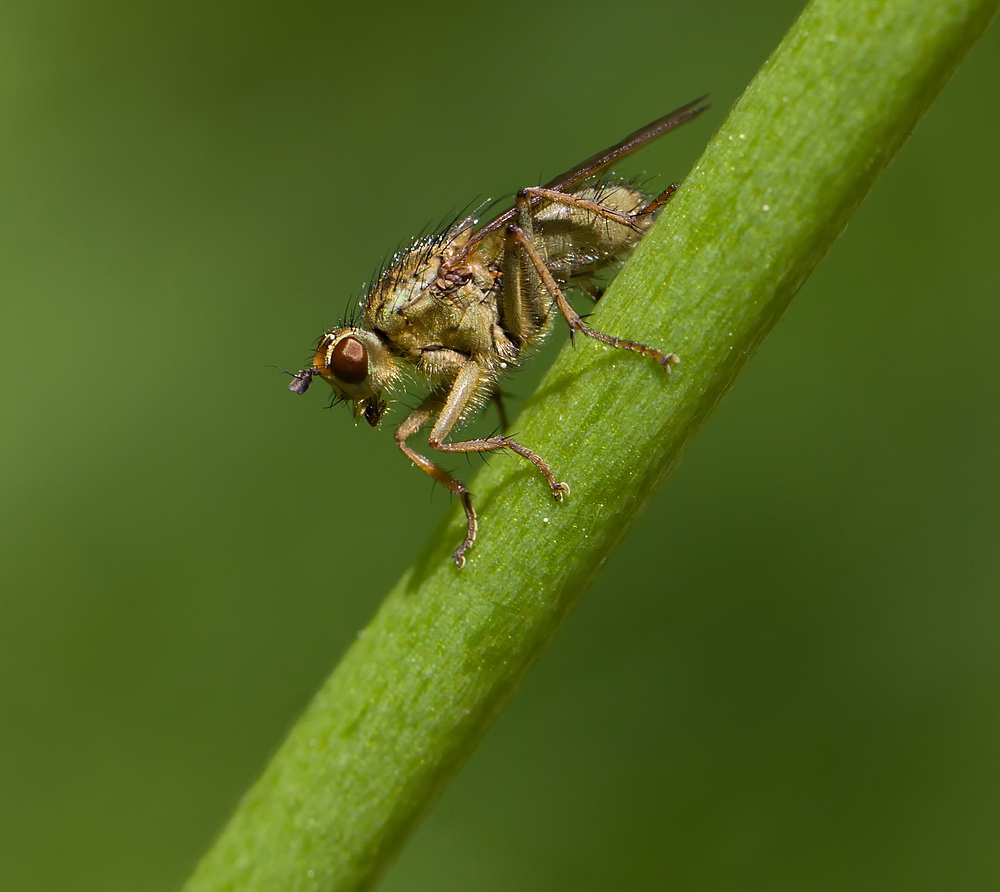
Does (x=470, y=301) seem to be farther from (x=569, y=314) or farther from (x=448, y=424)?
(x=569, y=314)

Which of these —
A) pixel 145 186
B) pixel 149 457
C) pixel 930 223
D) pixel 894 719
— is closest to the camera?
pixel 894 719

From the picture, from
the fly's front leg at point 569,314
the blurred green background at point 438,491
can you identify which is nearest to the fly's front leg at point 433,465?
the fly's front leg at point 569,314

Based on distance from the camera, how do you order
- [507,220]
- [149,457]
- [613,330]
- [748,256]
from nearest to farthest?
1. [748,256]
2. [613,330]
3. [507,220]
4. [149,457]

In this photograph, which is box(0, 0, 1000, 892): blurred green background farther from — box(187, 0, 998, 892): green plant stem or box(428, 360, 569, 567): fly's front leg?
box(187, 0, 998, 892): green plant stem

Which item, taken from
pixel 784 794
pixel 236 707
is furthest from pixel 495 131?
pixel 784 794

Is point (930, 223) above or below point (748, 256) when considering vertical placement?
above

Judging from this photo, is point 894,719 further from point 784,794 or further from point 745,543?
point 745,543

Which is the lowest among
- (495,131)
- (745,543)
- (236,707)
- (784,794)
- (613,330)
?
(236,707)
